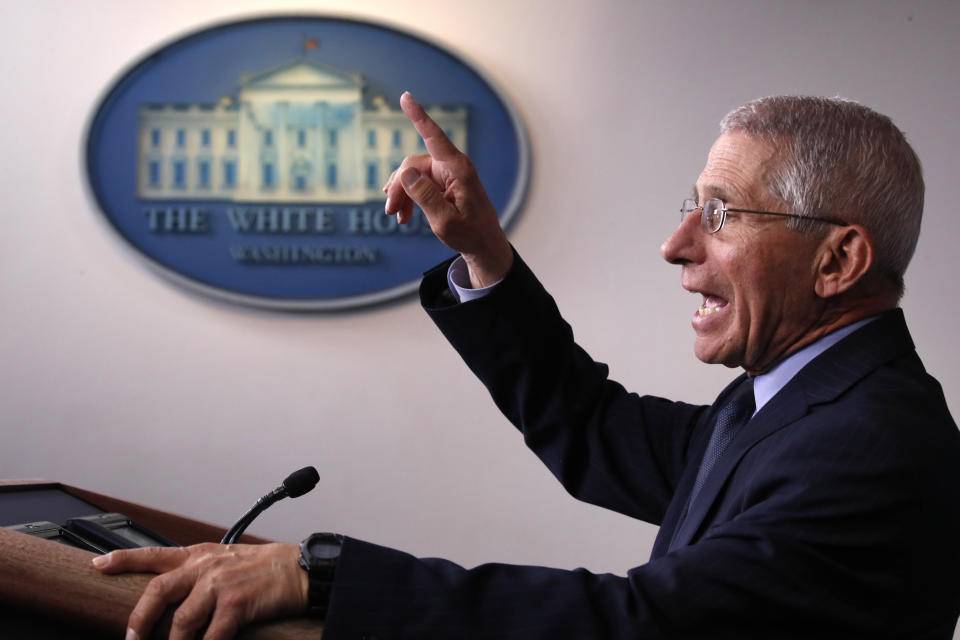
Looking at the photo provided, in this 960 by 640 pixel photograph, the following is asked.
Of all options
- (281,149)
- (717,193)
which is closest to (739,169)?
(717,193)

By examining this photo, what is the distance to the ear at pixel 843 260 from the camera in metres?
1.05

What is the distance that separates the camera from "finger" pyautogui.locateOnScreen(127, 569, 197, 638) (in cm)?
A: 67

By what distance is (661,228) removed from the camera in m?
2.34

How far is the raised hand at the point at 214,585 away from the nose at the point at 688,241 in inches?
25.8

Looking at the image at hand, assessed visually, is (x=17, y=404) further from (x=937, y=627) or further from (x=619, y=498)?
(x=937, y=627)

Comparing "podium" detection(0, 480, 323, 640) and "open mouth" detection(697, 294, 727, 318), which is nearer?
→ "podium" detection(0, 480, 323, 640)

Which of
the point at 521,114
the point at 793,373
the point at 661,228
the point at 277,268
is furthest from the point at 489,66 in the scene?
the point at 793,373

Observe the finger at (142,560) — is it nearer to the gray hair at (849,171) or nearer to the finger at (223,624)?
the finger at (223,624)

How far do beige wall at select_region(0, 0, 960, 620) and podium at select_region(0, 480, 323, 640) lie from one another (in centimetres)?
164

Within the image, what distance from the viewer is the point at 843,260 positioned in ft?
3.51

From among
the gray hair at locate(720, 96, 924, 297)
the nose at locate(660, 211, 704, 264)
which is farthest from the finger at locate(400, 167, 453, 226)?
the gray hair at locate(720, 96, 924, 297)

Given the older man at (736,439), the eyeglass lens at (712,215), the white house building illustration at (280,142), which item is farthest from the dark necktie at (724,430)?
the white house building illustration at (280,142)

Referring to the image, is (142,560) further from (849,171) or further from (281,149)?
(281,149)

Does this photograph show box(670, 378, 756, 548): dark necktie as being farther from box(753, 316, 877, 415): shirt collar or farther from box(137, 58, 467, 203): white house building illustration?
box(137, 58, 467, 203): white house building illustration
